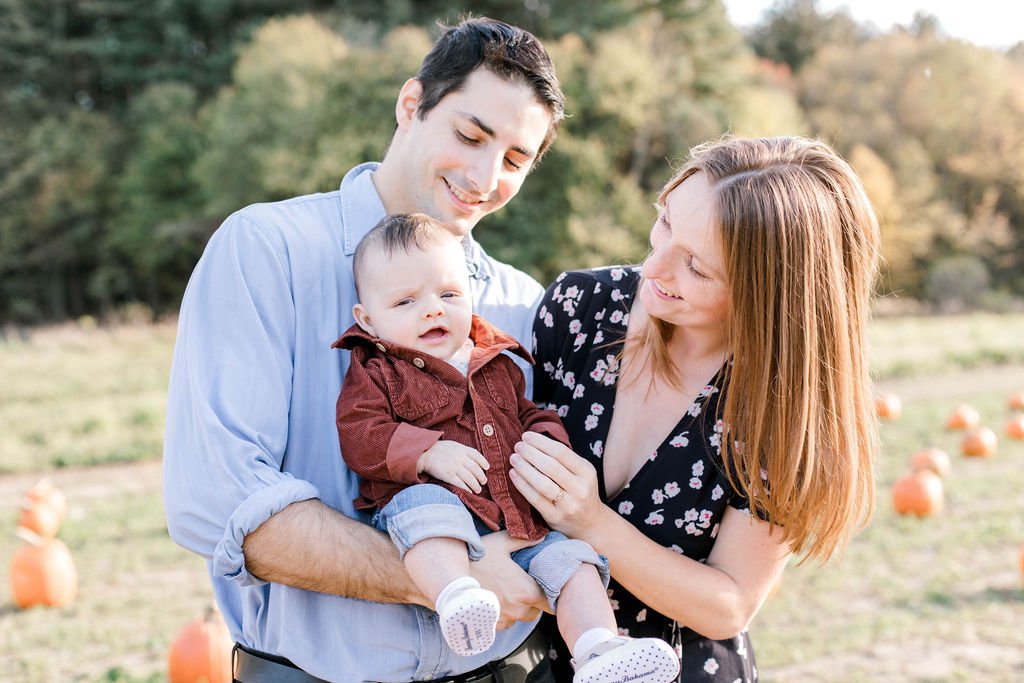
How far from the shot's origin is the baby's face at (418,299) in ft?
7.02

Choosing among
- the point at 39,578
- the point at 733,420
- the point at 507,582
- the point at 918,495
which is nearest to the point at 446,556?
the point at 507,582

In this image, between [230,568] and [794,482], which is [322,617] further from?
[794,482]

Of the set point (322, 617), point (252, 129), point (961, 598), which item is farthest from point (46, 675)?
point (252, 129)

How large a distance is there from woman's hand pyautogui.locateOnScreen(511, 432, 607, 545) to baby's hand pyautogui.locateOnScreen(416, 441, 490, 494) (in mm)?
106

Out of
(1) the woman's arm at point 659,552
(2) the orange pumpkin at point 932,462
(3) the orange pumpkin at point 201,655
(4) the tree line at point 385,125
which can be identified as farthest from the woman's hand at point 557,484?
(4) the tree line at point 385,125

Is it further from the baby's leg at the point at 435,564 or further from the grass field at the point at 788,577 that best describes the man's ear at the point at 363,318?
the grass field at the point at 788,577

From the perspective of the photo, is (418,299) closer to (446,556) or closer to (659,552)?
(446,556)

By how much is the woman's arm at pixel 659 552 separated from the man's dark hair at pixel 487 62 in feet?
3.12

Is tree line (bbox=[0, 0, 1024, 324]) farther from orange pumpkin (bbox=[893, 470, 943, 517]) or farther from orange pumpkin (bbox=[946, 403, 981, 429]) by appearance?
orange pumpkin (bbox=[893, 470, 943, 517])

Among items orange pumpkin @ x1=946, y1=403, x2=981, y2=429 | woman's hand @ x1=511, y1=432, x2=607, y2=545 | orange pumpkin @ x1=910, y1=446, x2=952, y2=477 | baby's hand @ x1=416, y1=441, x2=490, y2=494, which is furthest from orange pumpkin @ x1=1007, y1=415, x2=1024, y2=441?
baby's hand @ x1=416, y1=441, x2=490, y2=494

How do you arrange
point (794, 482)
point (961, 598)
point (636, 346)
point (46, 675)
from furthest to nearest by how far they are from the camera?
point (961, 598) → point (46, 675) → point (636, 346) → point (794, 482)

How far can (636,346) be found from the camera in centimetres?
244

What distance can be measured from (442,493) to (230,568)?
47cm

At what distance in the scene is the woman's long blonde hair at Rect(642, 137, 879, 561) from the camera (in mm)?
2186
